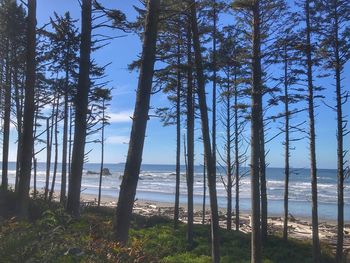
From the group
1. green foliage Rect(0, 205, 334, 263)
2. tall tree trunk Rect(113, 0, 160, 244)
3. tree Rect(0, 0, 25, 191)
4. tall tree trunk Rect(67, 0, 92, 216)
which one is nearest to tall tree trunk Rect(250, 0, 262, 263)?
tall tree trunk Rect(67, 0, 92, 216)

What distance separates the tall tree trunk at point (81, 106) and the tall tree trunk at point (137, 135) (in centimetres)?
272

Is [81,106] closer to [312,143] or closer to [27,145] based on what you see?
[27,145]

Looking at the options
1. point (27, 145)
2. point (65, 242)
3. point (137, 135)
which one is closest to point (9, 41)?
point (27, 145)

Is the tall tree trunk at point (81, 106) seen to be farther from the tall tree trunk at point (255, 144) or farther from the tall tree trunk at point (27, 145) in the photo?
the tall tree trunk at point (255, 144)

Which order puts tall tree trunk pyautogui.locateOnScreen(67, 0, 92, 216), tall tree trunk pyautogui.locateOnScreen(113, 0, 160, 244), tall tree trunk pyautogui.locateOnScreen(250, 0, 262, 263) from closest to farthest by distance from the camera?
tall tree trunk pyautogui.locateOnScreen(113, 0, 160, 244) → tall tree trunk pyautogui.locateOnScreen(67, 0, 92, 216) → tall tree trunk pyautogui.locateOnScreen(250, 0, 262, 263)

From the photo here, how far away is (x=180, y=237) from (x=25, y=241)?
1729cm

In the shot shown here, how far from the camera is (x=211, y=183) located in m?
13.2

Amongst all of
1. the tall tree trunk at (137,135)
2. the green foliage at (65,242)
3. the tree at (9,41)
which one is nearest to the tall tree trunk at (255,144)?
the green foliage at (65,242)

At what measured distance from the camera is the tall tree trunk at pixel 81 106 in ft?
30.7

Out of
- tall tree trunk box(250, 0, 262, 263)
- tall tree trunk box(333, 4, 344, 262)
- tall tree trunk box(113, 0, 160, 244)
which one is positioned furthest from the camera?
tall tree trunk box(333, 4, 344, 262)

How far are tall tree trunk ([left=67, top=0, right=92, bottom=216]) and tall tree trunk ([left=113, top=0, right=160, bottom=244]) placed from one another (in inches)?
107

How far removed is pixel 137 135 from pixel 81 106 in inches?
119

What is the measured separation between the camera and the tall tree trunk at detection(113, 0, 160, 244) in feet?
22.2

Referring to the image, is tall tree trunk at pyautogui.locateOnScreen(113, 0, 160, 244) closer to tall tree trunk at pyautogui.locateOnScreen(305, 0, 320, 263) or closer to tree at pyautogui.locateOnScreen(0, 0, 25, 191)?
tall tree trunk at pyautogui.locateOnScreen(305, 0, 320, 263)
